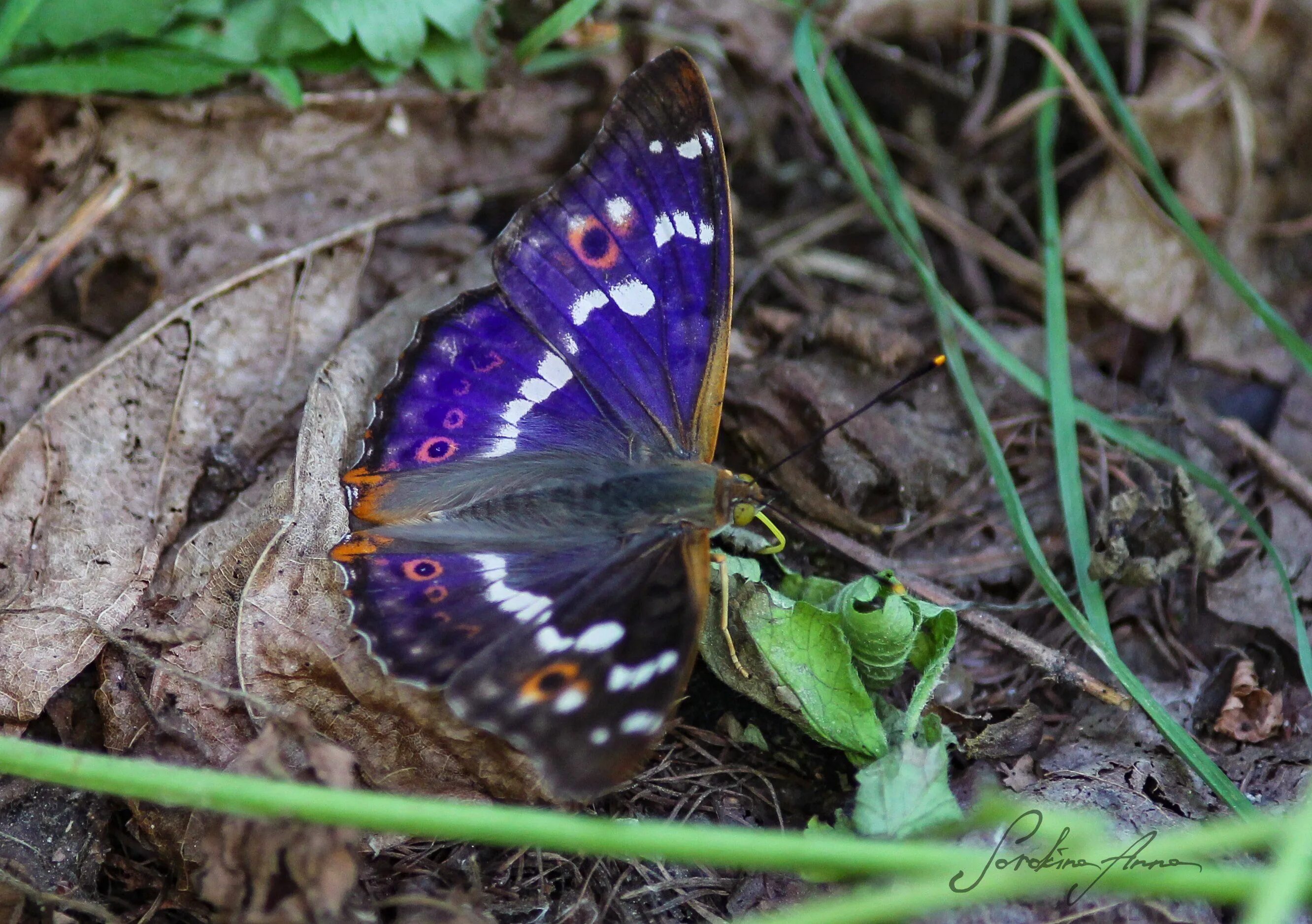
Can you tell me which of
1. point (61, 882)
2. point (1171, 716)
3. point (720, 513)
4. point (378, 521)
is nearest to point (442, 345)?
point (378, 521)

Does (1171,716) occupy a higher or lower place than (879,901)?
lower

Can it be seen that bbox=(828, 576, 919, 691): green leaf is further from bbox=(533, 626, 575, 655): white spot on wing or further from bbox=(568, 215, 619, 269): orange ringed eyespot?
bbox=(568, 215, 619, 269): orange ringed eyespot

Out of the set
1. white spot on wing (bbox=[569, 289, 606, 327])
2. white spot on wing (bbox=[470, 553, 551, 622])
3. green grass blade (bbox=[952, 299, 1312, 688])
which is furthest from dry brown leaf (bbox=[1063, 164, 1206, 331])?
white spot on wing (bbox=[470, 553, 551, 622])

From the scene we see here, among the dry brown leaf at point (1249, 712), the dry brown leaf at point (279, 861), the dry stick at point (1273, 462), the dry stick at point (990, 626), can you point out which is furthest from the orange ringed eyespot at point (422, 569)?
the dry stick at point (1273, 462)

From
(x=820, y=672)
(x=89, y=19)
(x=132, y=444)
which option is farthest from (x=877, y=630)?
(x=89, y=19)

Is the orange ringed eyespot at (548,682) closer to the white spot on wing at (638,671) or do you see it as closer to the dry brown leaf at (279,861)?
the white spot on wing at (638,671)

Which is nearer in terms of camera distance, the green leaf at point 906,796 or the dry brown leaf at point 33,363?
the green leaf at point 906,796

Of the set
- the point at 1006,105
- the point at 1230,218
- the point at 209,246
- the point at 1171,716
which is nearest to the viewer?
the point at 1171,716

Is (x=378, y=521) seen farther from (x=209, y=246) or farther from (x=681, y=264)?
(x=209, y=246)
